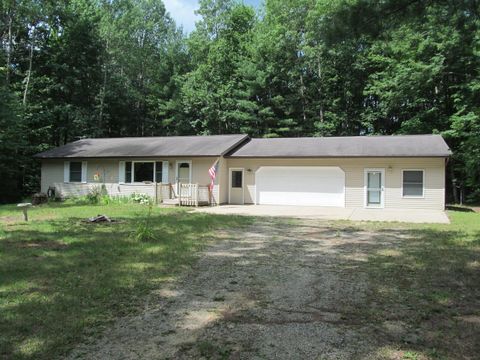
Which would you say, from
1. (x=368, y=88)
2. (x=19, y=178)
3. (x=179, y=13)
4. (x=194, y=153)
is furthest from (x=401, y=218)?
(x=179, y=13)

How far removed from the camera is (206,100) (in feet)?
103

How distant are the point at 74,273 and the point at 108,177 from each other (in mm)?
16164

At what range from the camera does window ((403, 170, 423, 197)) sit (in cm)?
1738

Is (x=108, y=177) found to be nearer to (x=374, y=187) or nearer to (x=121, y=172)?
(x=121, y=172)

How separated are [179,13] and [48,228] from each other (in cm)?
3471

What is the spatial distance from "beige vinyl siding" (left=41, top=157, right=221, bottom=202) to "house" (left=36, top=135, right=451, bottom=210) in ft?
0.16

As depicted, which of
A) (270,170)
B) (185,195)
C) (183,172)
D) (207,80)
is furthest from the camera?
(207,80)

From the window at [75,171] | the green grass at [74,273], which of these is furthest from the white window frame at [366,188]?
the window at [75,171]

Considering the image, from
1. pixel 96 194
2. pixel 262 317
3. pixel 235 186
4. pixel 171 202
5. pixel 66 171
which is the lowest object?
pixel 262 317

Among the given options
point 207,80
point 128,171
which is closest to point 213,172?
point 128,171

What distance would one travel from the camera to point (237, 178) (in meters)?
20.4

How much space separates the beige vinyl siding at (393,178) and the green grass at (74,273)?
8914 mm

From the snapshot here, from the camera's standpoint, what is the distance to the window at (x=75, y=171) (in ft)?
72.5

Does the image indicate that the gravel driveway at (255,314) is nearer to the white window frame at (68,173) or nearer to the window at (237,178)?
the window at (237,178)
